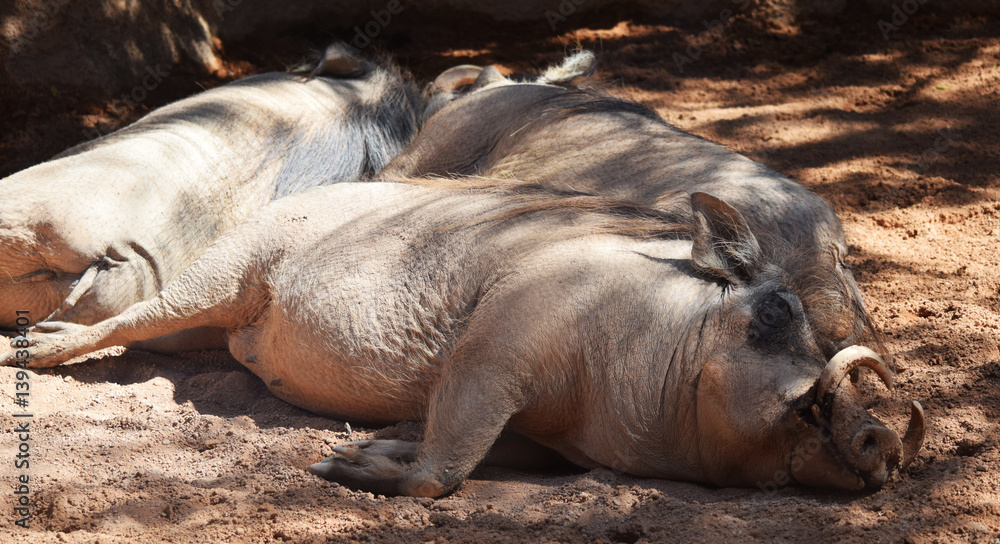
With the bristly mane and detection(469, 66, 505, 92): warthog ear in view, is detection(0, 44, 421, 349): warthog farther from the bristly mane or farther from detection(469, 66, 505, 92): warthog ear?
the bristly mane

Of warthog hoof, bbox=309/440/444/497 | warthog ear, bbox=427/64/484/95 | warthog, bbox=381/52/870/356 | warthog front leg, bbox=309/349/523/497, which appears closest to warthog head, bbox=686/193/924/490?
warthog, bbox=381/52/870/356

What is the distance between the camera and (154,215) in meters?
3.75

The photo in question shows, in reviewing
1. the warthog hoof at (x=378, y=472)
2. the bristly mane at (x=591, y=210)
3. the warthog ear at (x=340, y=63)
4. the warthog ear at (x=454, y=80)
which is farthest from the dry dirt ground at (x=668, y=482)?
the warthog ear at (x=454, y=80)

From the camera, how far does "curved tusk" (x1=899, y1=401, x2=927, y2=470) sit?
7.69 feet

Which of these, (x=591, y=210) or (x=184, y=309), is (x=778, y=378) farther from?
(x=184, y=309)

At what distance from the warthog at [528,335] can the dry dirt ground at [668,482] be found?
0.11 m

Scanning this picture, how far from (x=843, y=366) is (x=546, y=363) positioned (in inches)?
31.1

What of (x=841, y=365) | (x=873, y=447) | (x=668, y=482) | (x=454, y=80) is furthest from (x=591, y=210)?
(x=454, y=80)

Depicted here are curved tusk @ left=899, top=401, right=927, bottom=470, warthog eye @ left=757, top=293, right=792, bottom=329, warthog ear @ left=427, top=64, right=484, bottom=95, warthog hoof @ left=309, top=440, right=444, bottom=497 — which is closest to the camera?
curved tusk @ left=899, top=401, right=927, bottom=470

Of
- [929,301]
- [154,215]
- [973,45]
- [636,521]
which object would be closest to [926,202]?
[929,301]

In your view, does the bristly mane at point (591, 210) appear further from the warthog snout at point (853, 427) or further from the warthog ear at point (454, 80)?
the warthog ear at point (454, 80)

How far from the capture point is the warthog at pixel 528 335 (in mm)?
2389

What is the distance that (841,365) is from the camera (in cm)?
223

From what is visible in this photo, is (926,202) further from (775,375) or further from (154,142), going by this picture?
(154,142)
